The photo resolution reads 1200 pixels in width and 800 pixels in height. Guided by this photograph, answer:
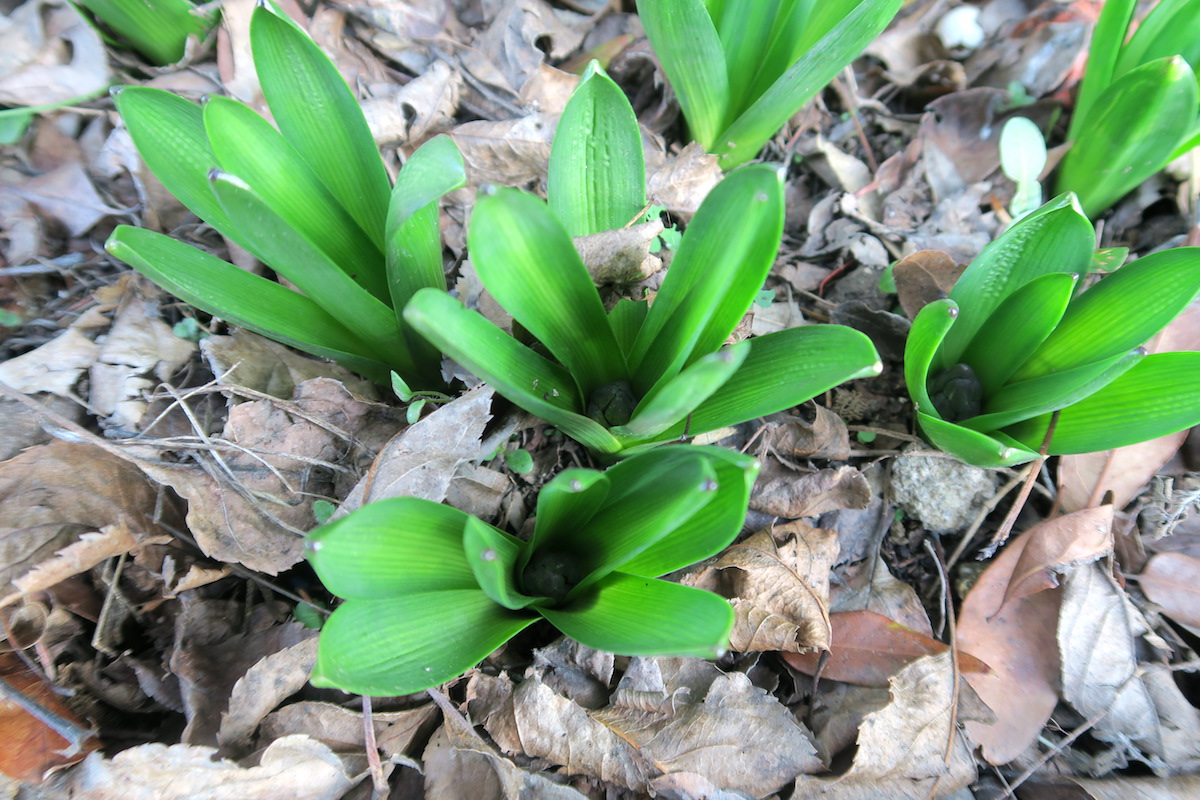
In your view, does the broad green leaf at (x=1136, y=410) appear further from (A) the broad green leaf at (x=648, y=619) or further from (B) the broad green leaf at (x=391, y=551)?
(B) the broad green leaf at (x=391, y=551)

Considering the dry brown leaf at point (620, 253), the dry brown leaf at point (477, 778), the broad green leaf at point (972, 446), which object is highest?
the dry brown leaf at point (620, 253)

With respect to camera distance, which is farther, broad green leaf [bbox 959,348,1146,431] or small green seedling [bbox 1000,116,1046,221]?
small green seedling [bbox 1000,116,1046,221]

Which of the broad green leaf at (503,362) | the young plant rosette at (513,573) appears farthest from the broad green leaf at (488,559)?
the broad green leaf at (503,362)

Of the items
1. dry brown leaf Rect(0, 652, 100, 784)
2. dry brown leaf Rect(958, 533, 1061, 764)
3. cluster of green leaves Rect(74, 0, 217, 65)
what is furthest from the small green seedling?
dry brown leaf Rect(0, 652, 100, 784)

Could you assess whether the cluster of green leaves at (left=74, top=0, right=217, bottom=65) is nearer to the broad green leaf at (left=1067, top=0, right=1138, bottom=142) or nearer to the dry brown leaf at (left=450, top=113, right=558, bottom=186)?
the dry brown leaf at (left=450, top=113, right=558, bottom=186)

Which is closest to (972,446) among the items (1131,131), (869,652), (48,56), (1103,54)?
(869,652)

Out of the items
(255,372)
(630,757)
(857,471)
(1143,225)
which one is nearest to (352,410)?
(255,372)

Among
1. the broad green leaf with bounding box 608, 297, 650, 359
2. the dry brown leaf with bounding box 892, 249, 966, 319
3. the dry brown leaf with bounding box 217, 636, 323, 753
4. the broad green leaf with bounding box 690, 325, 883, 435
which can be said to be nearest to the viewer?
the broad green leaf with bounding box 690, 325, 883, 435
